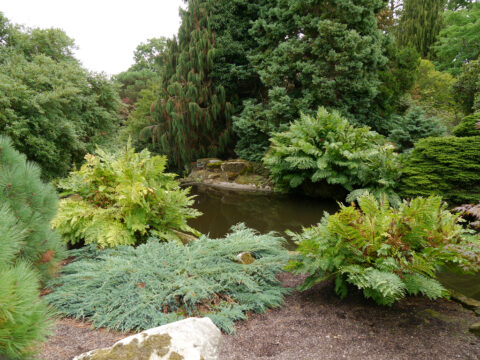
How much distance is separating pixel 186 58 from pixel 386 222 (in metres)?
11.7

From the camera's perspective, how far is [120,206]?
3.82 meters

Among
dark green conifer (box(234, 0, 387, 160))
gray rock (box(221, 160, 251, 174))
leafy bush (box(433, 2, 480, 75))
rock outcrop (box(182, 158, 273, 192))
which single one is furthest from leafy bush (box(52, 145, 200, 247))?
leafy bush (box(433, 2, 480, 75))

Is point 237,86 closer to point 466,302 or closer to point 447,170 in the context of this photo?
point 447,170

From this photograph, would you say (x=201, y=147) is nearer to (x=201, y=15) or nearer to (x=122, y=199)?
(x=201, y=15)

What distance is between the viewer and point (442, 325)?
2.25 metres

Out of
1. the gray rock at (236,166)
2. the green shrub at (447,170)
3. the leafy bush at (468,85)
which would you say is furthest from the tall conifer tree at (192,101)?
the leafy bush at (468,85)

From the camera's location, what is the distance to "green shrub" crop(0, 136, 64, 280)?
2.19m

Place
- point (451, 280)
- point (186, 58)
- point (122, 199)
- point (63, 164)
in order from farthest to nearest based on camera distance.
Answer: point (186, 58)
point (63, 164)
point (122, 199)
point (451, 280)

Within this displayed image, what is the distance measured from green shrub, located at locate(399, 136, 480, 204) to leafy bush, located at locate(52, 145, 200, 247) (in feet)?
16.6

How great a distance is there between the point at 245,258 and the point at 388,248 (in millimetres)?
→ 1316

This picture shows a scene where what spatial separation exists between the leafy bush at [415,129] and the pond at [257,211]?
11.2 feet

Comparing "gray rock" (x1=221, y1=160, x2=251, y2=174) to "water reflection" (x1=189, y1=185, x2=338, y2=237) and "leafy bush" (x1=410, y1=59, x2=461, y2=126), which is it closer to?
"water reflection" (x1=189, y1=185, x2=338, y2=237)

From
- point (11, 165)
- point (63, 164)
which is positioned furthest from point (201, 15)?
point (11, 165)

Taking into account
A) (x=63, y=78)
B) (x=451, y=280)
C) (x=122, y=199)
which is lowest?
Result: (x=451, y=280)
